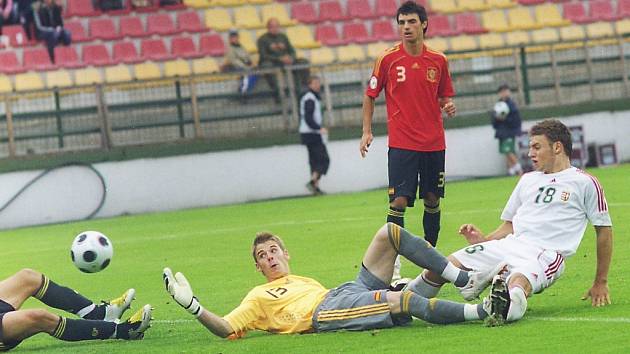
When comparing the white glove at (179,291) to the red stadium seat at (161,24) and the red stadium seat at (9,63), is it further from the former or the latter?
the red stadium seat at (161,24)

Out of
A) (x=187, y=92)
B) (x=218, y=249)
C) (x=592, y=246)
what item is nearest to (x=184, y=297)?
(x=592, y=246)

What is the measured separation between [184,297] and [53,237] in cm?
1315

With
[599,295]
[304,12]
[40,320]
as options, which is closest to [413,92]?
[599,295]

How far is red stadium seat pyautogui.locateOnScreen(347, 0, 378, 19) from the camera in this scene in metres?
32.2

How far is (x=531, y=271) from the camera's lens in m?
8.84

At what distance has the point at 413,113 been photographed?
12.2m

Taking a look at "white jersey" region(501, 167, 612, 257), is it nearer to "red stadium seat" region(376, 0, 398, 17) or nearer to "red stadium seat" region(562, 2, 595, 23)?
"red stadium seat" region(376, 0, 398, 17)

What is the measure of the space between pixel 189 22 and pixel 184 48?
106cm

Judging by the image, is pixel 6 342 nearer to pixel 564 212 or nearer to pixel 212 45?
pixel 564 212

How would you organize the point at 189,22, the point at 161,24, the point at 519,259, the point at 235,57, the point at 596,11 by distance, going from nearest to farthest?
the point at 519,259 → the point at 235,57 → the point at 161,24 → the point at 189,22 → the point at 596,11

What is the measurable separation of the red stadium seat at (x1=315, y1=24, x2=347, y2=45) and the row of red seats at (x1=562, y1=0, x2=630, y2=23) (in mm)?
6428

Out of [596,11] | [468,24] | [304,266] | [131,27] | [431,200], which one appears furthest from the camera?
[596,11]

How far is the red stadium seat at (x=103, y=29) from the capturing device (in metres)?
29.8

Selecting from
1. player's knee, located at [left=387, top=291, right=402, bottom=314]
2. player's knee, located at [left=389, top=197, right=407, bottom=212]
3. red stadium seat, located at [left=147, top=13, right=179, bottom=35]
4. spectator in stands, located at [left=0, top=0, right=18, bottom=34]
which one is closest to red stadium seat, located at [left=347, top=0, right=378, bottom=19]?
red stadium seat, located at [left=147, top=13, right=179, bottom=35]
